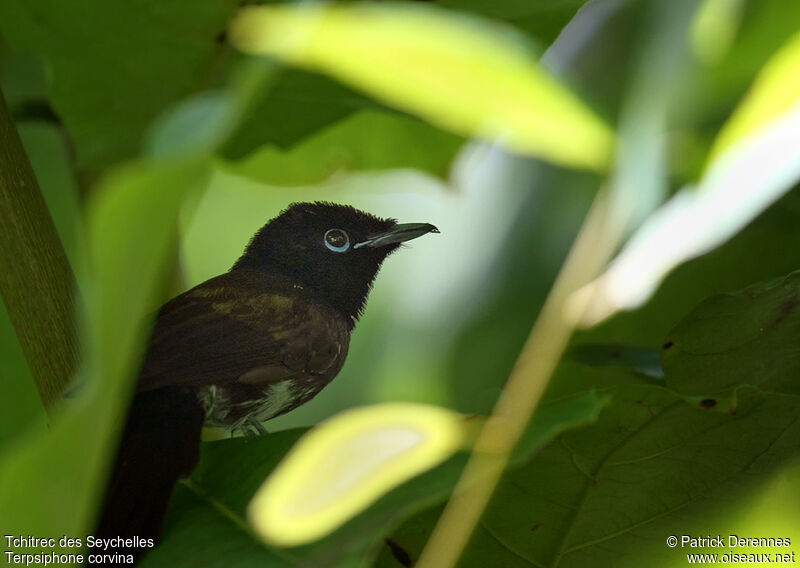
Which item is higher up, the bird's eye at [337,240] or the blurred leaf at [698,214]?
the bird's eye at [337,240]

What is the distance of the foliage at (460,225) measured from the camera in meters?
0.44

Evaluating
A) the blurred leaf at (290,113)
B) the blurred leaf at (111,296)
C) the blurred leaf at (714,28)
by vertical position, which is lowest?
the blurred leaf at (111,296)

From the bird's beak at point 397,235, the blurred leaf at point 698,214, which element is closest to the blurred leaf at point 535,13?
the bird's beak at point 397,235

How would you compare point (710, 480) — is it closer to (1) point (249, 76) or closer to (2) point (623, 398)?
(2) point (623, 398)

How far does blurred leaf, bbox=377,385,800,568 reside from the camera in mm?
746

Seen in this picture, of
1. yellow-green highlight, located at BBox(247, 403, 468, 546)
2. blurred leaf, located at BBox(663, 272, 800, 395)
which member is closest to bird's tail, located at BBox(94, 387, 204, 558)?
yellow-green highlight, located at BBox(247, 403, 468, 546)

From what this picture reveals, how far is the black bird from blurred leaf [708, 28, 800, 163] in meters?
0.39

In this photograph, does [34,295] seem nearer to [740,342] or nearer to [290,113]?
[290,113]

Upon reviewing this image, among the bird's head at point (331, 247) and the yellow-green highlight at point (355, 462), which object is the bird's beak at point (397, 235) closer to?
the bird's head at point (331, 247)

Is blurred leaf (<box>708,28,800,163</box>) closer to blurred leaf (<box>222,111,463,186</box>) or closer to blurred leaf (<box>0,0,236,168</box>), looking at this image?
blurred leaf (<box>222,111,463,186</box>)

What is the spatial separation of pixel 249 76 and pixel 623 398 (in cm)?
45

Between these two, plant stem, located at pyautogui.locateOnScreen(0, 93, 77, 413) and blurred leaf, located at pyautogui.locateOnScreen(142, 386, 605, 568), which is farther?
plant stem, located at pyautogui.locateOnScreen(0, 93, 77, 413)

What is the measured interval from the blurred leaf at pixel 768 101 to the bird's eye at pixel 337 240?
0.48 meters

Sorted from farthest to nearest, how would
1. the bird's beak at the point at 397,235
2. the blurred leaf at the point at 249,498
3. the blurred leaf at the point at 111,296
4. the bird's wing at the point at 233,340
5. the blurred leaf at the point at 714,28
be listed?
1. the bird's beak at the point at 397,235
2. the bird's wing at the point at 233,340
3. the blurred leaf at the point at 714,28
4. the blurred leaf at the point at 249,498
5. the blurred leaf at the point at 111,296
